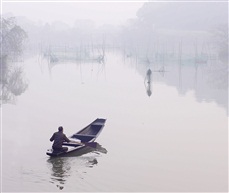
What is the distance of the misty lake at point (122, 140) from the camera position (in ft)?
→ 40.8

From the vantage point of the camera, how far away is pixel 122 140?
17.0m

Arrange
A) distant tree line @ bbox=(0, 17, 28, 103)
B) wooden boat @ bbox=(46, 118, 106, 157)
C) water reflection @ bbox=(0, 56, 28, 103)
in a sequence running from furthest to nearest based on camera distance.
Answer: distant tree line @ bbox=(0, 17, 28, 103) → water reflection @ bbox=(0, 56, 28, 103) → wooden boat @ bbox=(46, 118, 106, 157)

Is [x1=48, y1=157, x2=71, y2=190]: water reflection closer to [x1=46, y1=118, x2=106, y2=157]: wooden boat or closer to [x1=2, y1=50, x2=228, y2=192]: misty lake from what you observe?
[x1=2, y1=50, x2=228, y2=192]: misty lake

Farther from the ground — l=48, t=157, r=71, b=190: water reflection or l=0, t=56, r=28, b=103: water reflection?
l=0, t=56, r=28, b=103: water reflection

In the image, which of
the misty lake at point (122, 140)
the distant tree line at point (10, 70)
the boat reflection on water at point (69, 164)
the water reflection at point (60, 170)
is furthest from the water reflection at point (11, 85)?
the water reflection at point (60, 170)

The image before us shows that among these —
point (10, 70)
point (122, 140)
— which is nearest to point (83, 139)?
point (122, 140)

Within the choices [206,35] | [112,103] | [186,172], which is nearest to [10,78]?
[112,103]

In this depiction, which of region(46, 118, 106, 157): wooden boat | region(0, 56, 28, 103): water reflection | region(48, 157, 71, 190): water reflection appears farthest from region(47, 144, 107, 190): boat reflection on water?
→ region(0, 56, 28, 103): water reflection

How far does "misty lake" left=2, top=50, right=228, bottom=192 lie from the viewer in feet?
40.8

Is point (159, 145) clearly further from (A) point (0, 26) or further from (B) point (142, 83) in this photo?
(A) point (0, 26)

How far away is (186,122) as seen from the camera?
2028 cm

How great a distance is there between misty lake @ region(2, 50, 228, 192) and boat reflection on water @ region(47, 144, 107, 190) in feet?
0.09

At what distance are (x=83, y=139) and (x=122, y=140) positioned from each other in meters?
1.78

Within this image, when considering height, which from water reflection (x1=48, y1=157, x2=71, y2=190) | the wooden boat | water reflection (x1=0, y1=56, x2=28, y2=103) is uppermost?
water reflection (x1=0, y1=56, x2=28, y2=103)
